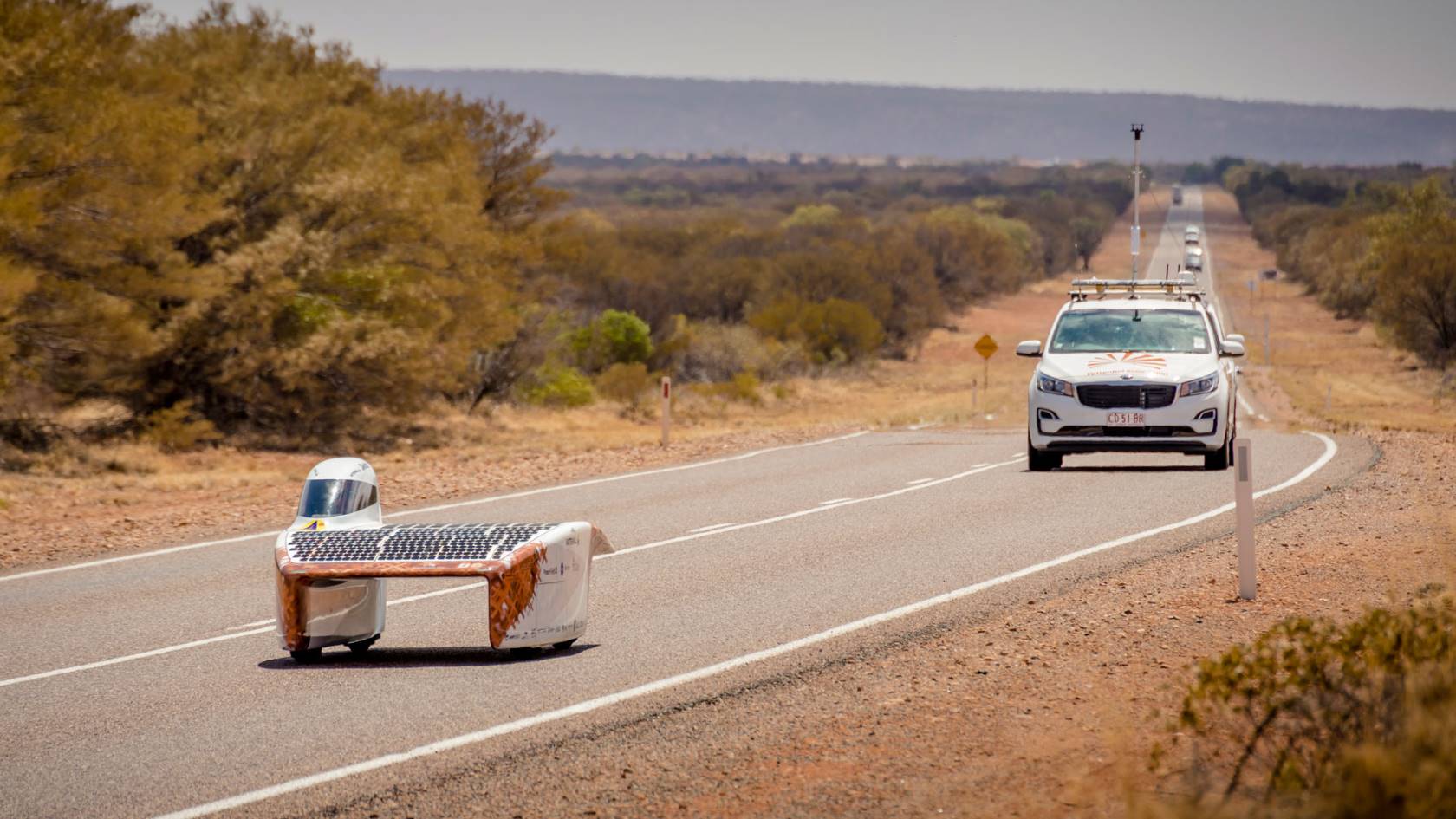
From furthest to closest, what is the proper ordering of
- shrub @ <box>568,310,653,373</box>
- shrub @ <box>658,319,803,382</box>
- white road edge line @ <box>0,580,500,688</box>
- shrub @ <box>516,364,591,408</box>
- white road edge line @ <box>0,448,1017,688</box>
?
shrub @ <box>658,319,803,382</box> < shrub @ <box>568,310,653,373</box> < shrub @ <box>516,364,591,408</box> < white road edge line @ <box>0,448,1017,688</box> < white road edge line @ <box>0,580,500,688</box>

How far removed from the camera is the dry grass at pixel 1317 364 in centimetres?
4128

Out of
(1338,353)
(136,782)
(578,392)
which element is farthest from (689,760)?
(1338,353)

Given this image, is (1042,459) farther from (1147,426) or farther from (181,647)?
(181,647)

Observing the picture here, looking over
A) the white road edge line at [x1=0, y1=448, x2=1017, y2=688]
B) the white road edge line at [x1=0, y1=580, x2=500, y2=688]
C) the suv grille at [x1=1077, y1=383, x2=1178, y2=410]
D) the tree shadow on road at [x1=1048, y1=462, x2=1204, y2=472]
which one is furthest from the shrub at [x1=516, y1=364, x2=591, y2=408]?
the white road edge line at [x1=0, y1=580, x2=500, y2=688]

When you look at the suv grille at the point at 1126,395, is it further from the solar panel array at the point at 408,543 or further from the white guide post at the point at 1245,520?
the solar panel array at the point at 408,543

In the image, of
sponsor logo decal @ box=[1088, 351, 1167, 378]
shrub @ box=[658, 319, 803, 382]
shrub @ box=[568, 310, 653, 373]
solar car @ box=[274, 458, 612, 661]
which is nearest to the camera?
solar car @ box=[274, 458, 612, 661]

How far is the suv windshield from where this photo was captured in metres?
17.4

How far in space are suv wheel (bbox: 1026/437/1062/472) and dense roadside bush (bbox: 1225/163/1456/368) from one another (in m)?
46.7

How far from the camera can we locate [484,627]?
10.6 meters

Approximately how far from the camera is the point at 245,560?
14.0 metres

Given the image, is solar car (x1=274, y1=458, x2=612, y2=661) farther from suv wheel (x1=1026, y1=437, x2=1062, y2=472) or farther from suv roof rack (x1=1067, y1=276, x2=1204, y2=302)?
suv roof rack (x1=1067, y1=276, x2=1204, y2=302)

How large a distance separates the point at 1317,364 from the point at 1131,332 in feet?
170

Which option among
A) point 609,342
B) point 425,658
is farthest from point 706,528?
point 609,342

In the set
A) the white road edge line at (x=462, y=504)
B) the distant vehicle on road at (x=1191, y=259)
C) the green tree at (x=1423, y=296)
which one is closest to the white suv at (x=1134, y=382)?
the distant vehicle on road at (x=1191, y=259)
